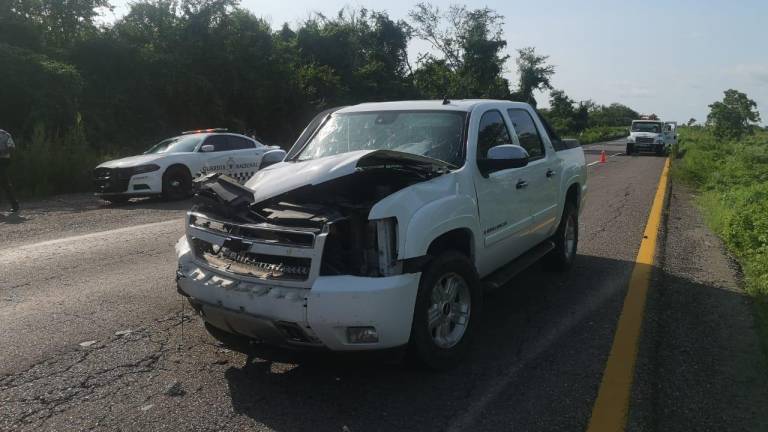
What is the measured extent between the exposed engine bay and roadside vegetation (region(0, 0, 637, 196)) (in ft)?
41.5

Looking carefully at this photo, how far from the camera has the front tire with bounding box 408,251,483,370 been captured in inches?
151

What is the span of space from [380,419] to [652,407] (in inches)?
61.1

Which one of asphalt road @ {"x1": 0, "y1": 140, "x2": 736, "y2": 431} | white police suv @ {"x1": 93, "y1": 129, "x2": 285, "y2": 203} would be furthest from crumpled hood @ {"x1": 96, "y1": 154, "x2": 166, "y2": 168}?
asphalt road @ {"x1": 0, "y1": 140, "x2": 736, "y2": 431}

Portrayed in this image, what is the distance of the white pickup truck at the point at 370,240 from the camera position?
357 cm

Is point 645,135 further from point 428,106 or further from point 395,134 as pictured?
point 395,134

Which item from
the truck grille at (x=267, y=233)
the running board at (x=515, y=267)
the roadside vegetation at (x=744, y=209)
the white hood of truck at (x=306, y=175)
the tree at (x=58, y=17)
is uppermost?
the tree at (x=58, y=17)

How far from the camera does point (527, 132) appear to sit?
604 cm

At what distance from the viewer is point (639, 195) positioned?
14406 mm

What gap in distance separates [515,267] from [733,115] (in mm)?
60379

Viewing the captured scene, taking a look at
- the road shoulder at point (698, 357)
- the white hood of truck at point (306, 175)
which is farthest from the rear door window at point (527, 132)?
the white hood of truck at point (306, 175)

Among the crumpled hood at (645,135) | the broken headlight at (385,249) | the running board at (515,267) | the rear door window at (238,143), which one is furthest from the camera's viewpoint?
the crumpled hood at (645,135)

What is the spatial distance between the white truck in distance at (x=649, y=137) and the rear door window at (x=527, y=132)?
100ft

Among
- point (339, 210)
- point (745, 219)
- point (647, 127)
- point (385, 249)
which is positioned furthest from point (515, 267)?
point (647, 127)

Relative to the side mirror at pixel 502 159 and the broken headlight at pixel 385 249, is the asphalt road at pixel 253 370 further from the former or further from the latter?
the side mirror at pixel 502 159
